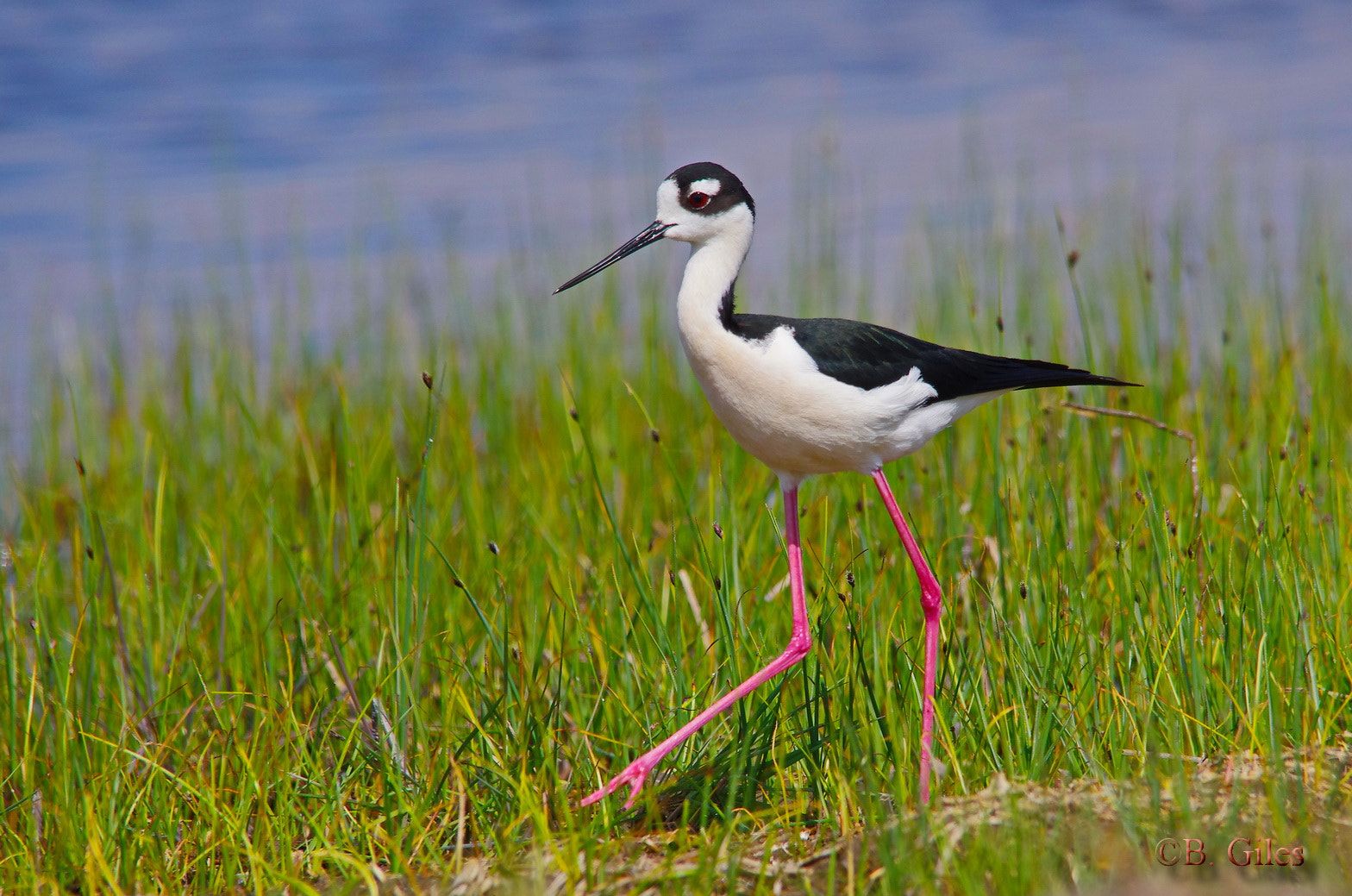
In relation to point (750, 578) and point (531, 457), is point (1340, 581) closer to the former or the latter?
point (750, 578)

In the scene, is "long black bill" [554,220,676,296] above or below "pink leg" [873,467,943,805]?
above

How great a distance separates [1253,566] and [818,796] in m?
1.44

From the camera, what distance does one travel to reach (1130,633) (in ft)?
11.7

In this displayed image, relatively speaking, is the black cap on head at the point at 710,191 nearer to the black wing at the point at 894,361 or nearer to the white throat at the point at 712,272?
the white throat at the point at 712,272

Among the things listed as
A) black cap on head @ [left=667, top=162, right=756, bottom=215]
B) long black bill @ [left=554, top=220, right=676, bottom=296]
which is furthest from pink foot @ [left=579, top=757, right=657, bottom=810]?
black cap on head @ [left=667, top=162, right=756, bottom=215]

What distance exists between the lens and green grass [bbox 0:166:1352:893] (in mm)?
2781

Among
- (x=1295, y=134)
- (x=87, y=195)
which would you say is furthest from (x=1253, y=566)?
(x=87, y=195)

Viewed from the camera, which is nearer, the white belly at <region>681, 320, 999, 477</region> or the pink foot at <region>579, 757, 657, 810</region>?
the pink foot at <region>579, 757, 657, 810</region>

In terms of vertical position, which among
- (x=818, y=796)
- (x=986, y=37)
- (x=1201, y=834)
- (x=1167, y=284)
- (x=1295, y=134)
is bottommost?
(x=818, y=796)

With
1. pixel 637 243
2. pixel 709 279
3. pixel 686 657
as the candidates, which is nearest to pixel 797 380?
pixel 709 279

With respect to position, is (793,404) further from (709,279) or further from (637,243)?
(637,243)

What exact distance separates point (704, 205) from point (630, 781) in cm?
151

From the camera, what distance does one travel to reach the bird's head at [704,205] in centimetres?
337

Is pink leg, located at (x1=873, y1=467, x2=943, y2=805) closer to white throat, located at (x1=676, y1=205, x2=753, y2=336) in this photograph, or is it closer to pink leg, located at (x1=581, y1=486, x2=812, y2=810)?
pink leg, located at (x1=581, y1=486, x2=812, y2=810)
